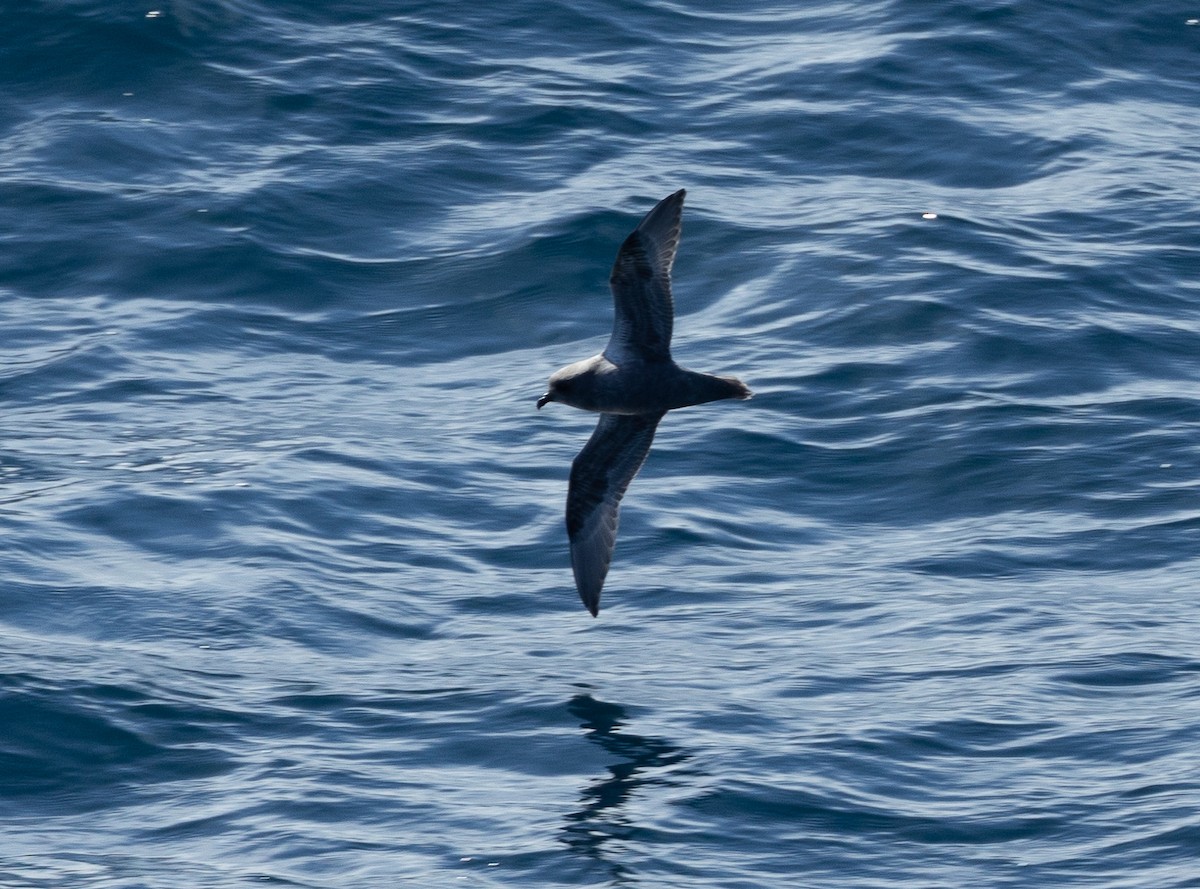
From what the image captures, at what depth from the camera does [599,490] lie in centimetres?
1191

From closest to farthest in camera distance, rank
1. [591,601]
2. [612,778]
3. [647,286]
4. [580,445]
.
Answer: [647,286] → [612,778] → [591,601] → [580,445]

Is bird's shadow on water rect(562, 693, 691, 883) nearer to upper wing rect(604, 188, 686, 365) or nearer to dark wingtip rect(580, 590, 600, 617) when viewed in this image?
dark wingtip rect(580, 590, 600, 617)

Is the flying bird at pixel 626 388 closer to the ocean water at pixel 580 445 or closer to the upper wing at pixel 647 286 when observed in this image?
the upper wing at pixel 647 286

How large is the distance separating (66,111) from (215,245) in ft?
10.1

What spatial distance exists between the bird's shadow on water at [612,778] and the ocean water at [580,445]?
0.03 meters

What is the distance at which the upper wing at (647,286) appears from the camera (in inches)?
410

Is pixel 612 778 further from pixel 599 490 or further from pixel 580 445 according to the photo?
pixel 580 445

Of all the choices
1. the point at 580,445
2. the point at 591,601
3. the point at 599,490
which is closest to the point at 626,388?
the point at 599,490

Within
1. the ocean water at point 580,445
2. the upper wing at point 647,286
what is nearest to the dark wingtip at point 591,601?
the ocean water at point 580,445

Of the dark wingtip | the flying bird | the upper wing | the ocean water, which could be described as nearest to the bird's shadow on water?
the ocean water

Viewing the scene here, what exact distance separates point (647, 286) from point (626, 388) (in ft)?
2.02

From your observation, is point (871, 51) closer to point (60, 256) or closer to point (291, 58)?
point (291, 58)

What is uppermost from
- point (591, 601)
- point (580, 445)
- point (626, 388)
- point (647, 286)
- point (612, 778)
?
point (647, 286)

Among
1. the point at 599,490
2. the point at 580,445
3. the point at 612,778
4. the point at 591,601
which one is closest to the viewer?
the point at 612,778
